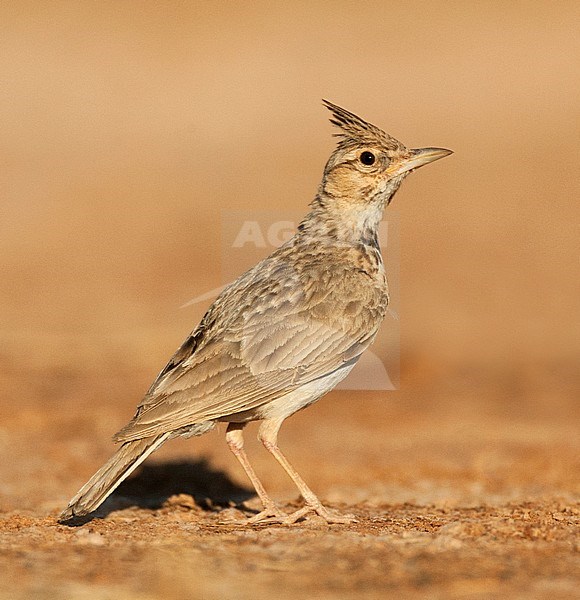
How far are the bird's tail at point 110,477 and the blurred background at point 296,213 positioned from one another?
787 mm

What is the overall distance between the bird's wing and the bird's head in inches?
28.5

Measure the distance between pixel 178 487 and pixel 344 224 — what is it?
2927mm

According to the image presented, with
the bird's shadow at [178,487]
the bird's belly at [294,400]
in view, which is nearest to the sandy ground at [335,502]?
the bird's shadow at [178,487]

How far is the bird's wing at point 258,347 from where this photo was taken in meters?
6.23

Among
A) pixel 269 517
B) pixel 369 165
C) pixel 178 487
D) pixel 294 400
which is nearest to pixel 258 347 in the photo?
pixel 294 400

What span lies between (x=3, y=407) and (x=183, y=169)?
16.3m

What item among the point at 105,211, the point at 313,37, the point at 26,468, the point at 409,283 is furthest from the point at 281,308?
the point at 313,37

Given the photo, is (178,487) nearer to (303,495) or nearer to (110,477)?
(303,495)

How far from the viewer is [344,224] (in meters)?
7.33

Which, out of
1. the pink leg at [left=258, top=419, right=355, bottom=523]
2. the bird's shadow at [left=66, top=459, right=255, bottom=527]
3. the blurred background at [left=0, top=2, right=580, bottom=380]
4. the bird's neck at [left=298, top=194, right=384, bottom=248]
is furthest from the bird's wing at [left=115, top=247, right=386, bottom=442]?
the blurred background at [left=0, top=2, right=580, bottom=380]

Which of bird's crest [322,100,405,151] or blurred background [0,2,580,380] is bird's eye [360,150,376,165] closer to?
bird's crest [322,100,405,151]

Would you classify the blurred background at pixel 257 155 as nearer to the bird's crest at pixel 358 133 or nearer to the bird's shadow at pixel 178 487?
the bird's shadow at pixel 178 487

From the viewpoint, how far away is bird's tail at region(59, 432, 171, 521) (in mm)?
5996

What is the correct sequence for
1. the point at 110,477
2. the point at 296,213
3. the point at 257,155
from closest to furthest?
1. the point at 110,477
2. the point at 296,213
3. the point at 257,155
